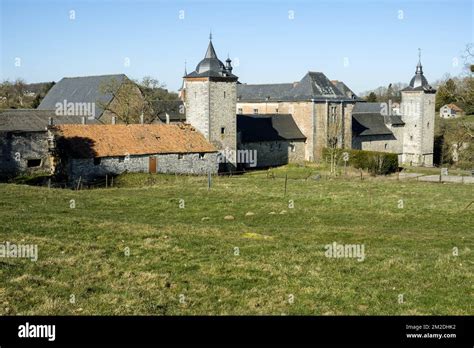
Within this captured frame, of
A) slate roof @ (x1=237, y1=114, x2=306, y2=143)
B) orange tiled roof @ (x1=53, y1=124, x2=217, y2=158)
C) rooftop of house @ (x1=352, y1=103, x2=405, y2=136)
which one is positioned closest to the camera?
orange tiled roof @ (x1=53, y1=124, x2=217, y2=158)

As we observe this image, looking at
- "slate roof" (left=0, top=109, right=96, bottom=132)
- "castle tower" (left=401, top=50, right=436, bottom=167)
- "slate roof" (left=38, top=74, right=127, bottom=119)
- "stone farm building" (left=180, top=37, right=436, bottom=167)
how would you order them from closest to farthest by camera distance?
"slate roof" (left=0, top=109, right=96, bottom=132)
"stone farm building" (left=180, top=37, right=436, bottom=167)
"slate roof" (left=38, top=74, right=127, bottom=119)
"castle tower" (left=401, top=50, right=436, bottom=167)

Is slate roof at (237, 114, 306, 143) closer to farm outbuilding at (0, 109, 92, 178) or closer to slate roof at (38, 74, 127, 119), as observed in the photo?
slate roof at (38, 74, 127, 119)

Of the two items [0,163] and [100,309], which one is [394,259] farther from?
[0,163]

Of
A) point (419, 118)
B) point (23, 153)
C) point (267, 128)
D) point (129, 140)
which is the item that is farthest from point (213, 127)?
point (419, 118)

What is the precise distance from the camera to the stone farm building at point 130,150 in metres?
36.2

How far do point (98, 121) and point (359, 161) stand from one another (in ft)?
78.6

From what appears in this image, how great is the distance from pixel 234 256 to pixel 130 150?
1009 inches

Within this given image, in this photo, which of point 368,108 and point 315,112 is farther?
point 368,108

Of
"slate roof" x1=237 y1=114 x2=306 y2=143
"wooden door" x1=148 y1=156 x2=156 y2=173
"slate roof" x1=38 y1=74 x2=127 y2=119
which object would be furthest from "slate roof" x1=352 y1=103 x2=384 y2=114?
"wooden door" x1=148 y1=156 x2=156 y2=173

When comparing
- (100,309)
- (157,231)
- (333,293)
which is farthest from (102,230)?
(333,293)

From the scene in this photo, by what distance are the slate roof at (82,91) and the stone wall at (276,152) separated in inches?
593

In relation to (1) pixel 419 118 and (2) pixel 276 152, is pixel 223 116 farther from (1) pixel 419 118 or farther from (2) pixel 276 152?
(1) pixel 419 118

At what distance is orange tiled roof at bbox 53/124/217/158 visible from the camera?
36938 millimetres

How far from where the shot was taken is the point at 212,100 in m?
44.8
